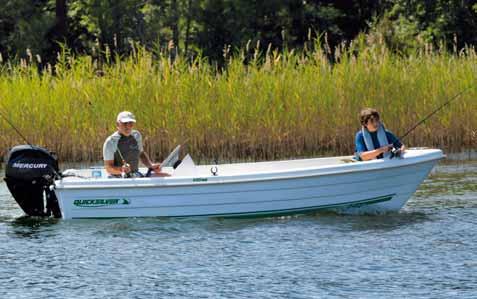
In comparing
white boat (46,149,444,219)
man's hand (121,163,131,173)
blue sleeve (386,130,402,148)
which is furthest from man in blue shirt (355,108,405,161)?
man's hand (121,163,131,173)

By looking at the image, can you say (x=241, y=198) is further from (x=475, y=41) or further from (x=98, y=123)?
(x=475, y=41)

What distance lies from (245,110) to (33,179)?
17.7 ft

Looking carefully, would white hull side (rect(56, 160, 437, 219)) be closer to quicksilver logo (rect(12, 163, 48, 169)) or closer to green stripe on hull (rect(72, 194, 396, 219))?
green stripe on hull (rect(72, 194, 396, 219))

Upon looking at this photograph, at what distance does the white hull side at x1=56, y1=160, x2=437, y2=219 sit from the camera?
14.1m

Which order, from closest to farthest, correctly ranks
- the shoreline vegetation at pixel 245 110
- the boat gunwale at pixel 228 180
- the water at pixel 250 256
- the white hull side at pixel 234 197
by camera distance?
the water at pixel 250 256, the boat gunwale at pixel 228 180, the white hull side at pixel 234 197, the shoreline vegetation at pixel 245 110

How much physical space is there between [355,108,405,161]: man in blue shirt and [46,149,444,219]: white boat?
0.12 meters

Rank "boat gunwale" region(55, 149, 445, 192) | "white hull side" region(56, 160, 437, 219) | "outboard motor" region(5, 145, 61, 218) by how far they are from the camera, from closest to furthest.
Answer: "boat gunwale" region(55, 149, 445, 192)
"white hull side" region(56, 160, 437, 219)
"outboard motor" region(5, 145, 61, 218)

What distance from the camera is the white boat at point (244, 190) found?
46.0 ft

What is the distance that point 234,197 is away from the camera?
1417 centimetres

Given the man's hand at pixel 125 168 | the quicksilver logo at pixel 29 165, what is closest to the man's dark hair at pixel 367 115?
the man's hand at pixel 125 168

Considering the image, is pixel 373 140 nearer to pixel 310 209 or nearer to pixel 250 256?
pixel 310 209

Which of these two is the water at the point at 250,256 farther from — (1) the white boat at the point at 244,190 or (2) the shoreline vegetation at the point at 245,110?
(2) the shoreline vegetation at the point at 245,110

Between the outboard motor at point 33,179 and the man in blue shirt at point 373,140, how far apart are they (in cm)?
317

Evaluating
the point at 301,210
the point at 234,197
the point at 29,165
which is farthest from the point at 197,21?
the point at 234,197
